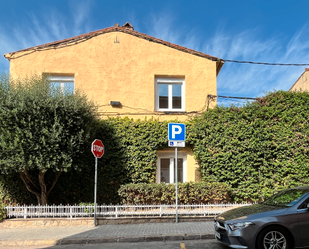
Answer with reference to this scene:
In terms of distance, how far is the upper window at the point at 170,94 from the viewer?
12156 mm

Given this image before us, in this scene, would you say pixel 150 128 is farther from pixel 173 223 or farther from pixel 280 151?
pixel 280 151

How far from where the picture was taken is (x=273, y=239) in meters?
5.05

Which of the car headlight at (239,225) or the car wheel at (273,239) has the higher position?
the car headlight at (239,225)

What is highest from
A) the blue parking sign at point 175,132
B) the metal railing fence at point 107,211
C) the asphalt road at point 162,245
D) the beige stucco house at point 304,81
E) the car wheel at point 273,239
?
the beige stucco house at point 304,81

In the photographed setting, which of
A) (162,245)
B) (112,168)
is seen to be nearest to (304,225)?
(162,245)

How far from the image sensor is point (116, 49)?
12.2 meters

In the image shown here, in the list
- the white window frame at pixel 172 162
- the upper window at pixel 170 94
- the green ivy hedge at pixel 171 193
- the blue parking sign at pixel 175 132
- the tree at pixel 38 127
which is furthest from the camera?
the upper window at pixel 170 94

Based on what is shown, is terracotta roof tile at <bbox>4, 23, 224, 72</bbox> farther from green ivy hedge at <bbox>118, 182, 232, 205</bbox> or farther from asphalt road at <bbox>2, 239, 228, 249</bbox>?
asphalt road at <bbox>2, 239, 228, 249</bbox>

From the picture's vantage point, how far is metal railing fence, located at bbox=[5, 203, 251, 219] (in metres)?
8.48

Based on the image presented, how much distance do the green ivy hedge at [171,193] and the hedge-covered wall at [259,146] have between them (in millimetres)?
692

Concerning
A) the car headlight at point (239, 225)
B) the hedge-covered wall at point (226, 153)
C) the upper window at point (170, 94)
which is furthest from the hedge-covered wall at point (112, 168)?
the car headlight at point (239, 225)

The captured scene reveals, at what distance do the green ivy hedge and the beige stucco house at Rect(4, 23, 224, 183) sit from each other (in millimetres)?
1835

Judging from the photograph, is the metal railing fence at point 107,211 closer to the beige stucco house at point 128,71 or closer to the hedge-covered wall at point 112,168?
the hedge-covered wall at point 112,168

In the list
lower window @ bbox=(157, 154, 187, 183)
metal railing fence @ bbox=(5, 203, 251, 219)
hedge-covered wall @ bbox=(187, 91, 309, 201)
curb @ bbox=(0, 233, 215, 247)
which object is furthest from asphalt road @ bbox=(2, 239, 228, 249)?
lower window @ bbox=(157, 154, 187, 183)
